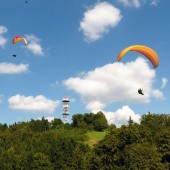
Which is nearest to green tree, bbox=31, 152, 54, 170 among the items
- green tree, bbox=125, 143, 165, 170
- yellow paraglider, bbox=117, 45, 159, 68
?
green tree, bbox=125, 143, 165, 170

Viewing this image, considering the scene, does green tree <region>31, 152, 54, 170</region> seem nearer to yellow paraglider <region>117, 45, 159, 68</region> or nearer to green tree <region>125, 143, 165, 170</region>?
green tree <region>125, 143, 165, 170</region>

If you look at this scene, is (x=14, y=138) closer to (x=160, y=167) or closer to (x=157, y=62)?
(x=160, y=167)

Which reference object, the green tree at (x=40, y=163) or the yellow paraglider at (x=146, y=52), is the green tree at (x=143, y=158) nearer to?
the yellow paraglider at (x=146, y=52)

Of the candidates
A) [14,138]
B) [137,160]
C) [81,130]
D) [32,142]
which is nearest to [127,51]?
[137,160]

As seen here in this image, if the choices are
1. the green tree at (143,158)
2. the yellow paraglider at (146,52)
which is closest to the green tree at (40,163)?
the green tree at (143,158)

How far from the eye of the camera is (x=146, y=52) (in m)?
50.8

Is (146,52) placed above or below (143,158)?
above

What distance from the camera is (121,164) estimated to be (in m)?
70.9

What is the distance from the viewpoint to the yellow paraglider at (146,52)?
5006cm

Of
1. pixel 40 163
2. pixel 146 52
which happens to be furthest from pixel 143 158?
pixel 40 163

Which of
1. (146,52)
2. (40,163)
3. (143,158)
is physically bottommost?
(143,158)

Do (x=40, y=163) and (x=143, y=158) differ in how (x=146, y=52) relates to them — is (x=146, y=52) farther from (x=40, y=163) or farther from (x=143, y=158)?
(x=40, y=163)

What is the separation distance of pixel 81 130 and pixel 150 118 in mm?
79592

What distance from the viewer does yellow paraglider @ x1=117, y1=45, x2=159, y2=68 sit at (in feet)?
164
